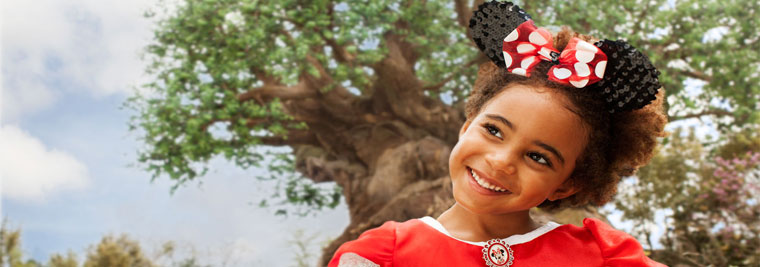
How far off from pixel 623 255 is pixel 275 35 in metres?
4.86

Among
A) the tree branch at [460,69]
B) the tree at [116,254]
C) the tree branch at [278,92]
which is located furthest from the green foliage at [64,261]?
the tree branch at [460,69]

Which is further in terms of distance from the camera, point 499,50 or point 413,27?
point 413,27

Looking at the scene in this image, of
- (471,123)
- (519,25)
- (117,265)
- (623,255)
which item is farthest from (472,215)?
(117,265)

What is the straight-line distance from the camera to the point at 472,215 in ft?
5.79

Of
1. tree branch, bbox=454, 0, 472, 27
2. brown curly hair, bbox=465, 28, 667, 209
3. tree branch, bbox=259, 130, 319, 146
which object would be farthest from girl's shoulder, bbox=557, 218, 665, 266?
tree branch, bbox=259, 130, 319, 146

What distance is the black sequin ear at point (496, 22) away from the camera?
5.93 ft

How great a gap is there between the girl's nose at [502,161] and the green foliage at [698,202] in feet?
14.0

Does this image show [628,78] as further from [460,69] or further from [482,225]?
[460,69]

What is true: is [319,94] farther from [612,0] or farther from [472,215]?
A: [472,215]

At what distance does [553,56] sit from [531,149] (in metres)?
0.30

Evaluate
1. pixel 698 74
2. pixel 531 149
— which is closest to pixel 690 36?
pixel 698 74

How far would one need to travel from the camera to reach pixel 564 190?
5.98ft

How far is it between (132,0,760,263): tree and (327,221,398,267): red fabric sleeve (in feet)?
12.6

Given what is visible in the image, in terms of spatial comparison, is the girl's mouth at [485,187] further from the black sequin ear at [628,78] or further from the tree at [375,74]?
the tree at [375,74]
